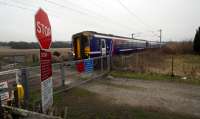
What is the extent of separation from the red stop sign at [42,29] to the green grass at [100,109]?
7.17 feet

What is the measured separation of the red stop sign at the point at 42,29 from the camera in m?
2.91

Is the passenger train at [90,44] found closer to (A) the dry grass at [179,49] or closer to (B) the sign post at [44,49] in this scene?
(B) the sign post at [44,49]

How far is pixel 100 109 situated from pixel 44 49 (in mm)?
3001

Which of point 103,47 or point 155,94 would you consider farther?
point 103,47

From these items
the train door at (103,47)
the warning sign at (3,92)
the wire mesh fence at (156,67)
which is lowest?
the wire mesh fence at (156,67)

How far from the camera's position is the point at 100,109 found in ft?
18.3

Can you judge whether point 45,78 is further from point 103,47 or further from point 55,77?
point 103,47

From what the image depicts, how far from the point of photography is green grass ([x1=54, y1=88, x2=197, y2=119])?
506 cm

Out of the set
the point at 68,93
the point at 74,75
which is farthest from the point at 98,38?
the point at 68,93

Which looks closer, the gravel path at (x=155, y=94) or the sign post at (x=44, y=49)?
the sign post at (x=44, y=49)

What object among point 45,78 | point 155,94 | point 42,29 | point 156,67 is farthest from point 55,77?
point 156,67

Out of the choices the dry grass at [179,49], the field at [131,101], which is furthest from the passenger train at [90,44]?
the dry grass at [179,49]

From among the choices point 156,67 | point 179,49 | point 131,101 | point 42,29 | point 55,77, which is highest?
point 42,29

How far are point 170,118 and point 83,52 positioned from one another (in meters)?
11.7
